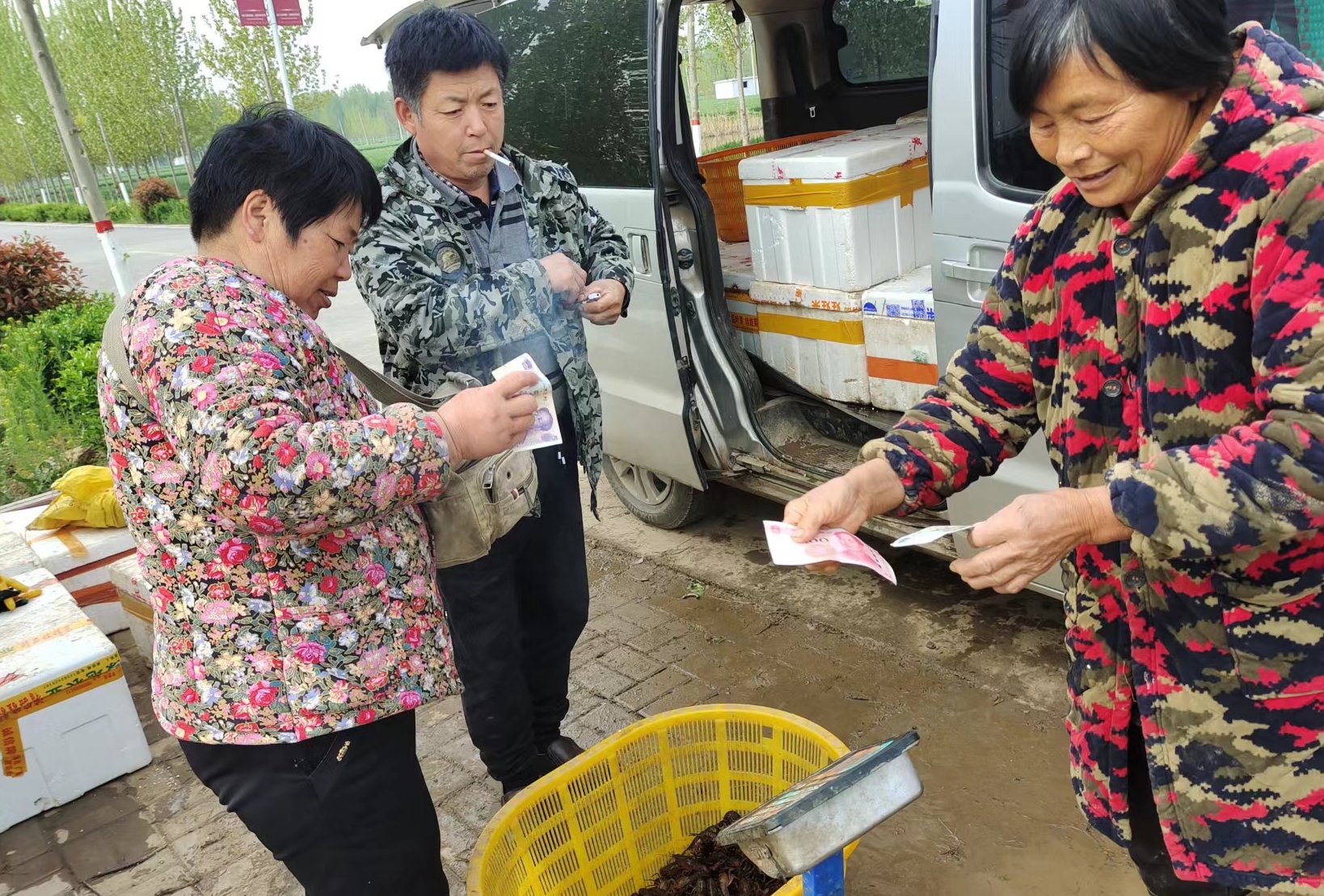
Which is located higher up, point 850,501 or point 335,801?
point 850,501

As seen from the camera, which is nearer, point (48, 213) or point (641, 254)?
point (641, 254)

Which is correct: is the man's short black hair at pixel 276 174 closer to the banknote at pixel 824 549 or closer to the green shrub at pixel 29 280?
the banknote at pixel 824 549

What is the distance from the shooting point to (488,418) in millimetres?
1579

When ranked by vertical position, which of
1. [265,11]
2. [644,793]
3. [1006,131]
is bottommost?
[644,793]

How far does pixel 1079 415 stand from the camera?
1.31 meters

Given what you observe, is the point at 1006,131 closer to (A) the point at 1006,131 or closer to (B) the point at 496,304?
(A) the point at 1006,131

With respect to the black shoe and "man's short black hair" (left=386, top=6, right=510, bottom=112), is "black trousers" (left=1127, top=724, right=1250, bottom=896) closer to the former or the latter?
the black shoe

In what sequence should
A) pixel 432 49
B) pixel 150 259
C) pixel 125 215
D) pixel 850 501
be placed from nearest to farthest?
pixel 850 501 → pixel 432 49 → pixel 150 259 → pixel 125 215

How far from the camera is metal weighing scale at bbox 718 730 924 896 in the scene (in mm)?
1170

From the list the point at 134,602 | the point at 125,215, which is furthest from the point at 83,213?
the point at 134,602

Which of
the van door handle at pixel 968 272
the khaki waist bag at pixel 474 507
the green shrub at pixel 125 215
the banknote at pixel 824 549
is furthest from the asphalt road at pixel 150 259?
the van door handle at pixel 968 272

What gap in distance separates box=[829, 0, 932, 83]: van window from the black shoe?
11.1ft

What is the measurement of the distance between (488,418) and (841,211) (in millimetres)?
2050

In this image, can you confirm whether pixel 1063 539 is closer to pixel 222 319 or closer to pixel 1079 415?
pixel 1079 415
